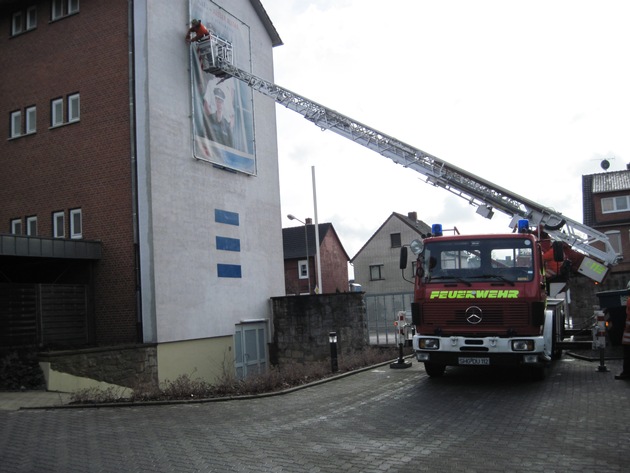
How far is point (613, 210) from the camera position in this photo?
4744 centimetres

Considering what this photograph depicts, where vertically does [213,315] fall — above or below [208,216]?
below

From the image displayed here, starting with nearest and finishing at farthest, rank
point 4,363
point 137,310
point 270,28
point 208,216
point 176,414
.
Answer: point 176,414, point 4,363, point 137,310, point 208,216, point 270,28

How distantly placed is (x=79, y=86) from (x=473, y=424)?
17.5 metres

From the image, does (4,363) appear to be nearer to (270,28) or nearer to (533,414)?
(533,414)

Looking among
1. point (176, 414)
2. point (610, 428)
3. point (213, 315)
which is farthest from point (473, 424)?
point (213, 315)

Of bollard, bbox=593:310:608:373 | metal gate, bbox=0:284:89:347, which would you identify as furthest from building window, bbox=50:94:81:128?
bollard, bbox=593:310:608:373

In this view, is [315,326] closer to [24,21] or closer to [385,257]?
[24,21]

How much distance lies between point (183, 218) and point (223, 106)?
205 inches

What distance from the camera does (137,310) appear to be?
18.8 meters

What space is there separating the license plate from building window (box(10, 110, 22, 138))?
17.9 meters

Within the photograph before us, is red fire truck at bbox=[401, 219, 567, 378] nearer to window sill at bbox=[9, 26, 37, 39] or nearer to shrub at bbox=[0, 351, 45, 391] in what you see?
shrub at bbox=[0, 351, 45, 391]

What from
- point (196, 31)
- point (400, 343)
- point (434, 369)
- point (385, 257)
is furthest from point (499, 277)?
point (385, 257)

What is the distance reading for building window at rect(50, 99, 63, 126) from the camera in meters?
21.0

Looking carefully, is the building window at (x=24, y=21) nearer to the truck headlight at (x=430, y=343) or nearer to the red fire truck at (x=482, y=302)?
the red fire truck at (x=482, y=302)
